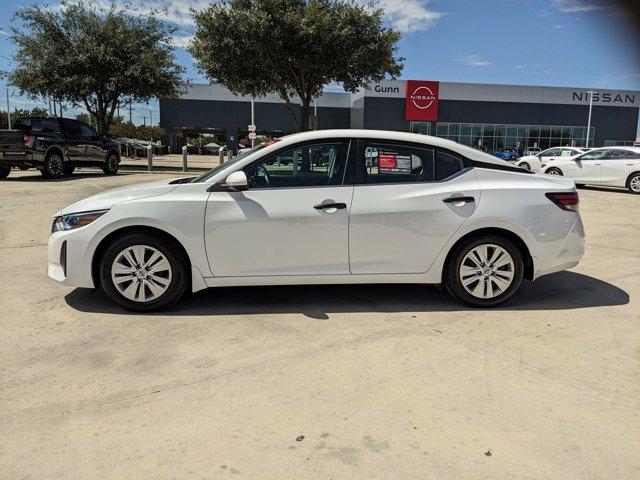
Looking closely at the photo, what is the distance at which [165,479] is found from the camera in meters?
2.49

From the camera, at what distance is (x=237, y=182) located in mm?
4543

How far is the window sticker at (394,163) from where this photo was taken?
16.0 ft

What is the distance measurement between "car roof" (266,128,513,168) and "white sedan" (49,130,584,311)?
0.01 m

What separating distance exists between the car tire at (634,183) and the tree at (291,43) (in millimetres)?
11152

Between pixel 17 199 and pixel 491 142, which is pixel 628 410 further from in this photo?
pixel 491 142

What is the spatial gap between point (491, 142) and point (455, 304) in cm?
6314

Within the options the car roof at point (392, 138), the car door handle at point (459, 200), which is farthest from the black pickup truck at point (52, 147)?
the car door handle at point (459, 200)

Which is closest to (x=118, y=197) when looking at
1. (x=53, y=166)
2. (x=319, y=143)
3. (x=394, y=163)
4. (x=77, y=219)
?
(x=77, y=219)

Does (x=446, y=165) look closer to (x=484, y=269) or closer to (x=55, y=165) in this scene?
(x=484, y=269)

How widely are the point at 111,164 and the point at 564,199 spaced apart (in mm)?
18259

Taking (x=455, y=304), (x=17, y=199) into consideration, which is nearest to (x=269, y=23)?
(x=17, y=199)

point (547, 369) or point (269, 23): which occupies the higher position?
point (269, 23)

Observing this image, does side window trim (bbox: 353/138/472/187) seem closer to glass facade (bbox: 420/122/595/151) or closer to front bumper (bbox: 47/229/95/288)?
front bumper (bbox: 47/229/95/288)

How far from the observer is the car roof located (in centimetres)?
485
